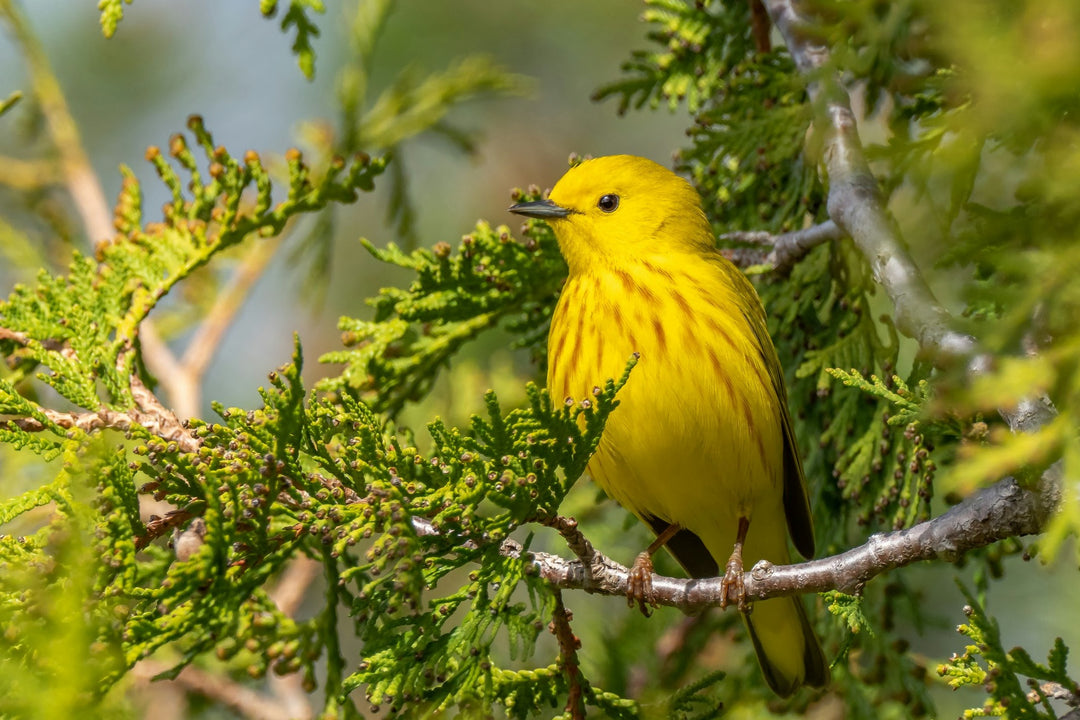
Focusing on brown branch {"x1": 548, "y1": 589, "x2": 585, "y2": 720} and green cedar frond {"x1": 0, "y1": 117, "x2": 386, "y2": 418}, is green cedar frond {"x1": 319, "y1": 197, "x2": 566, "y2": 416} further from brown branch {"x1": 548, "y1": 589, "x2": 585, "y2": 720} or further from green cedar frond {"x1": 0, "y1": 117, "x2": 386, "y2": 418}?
brown branch {"x1": 548, "y1": 589, "x2": 585, "y2": 720}

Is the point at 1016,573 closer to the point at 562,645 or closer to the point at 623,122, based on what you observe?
the point at 562,645

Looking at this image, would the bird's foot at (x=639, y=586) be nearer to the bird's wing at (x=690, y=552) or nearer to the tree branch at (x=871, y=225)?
the tree branch at (x=871, y=225)

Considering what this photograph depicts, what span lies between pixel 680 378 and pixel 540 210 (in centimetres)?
77

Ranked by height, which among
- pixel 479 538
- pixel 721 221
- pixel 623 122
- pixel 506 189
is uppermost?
pixel 623 122

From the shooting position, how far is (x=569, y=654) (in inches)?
87.2

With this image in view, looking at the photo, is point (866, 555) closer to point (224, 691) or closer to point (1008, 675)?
point (1008, 675)

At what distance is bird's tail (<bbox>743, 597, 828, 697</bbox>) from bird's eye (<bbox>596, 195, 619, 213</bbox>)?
4.16 feet

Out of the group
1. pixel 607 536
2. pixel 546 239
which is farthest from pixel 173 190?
pixel 607 536

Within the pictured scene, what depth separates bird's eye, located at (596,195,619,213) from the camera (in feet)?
10.5

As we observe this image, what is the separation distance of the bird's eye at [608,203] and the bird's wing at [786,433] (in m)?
0.42

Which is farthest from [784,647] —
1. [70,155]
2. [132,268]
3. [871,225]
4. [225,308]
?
[70,155]

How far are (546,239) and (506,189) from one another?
293 cm

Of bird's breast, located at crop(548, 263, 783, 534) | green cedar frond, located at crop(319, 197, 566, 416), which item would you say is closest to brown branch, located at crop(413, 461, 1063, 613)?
bird's breast, located at crop(548, 263, 783, 534)

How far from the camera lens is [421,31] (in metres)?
6.12
